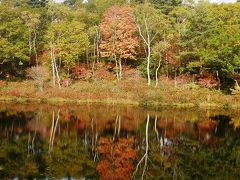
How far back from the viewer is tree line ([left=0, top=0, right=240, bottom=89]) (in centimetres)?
4325

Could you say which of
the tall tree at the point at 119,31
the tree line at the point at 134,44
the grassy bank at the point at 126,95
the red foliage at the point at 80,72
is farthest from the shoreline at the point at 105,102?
the tall tree at the point at 119,31

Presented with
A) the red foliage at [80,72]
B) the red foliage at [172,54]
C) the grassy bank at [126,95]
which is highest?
the red foliage at [172,54]

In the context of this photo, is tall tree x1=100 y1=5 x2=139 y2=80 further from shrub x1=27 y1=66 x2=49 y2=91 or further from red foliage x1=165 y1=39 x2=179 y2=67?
shrub x1=27 y1=66 x2=49 y2=91

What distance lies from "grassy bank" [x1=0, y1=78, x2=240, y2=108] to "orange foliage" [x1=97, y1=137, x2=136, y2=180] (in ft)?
61.8

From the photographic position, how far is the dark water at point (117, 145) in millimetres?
14633

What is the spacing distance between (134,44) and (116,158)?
33326 mm

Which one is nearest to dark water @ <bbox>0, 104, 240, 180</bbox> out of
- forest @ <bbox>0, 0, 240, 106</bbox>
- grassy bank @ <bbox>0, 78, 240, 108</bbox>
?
grassy bank @ <bbox>0, 78, 240, 108</bbox>

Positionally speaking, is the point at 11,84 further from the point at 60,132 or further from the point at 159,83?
the point at 60,132

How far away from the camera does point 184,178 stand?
544 inches

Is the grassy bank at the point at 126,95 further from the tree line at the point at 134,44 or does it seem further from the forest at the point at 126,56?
the tree line at the point at 134,44

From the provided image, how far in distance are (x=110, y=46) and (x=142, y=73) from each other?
5.48 m

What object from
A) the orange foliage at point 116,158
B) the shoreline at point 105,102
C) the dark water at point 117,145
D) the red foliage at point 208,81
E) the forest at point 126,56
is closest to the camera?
the orange foliage at point 116,158

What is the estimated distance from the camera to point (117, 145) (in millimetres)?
19250

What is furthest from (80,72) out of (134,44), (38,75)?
(134,44)
